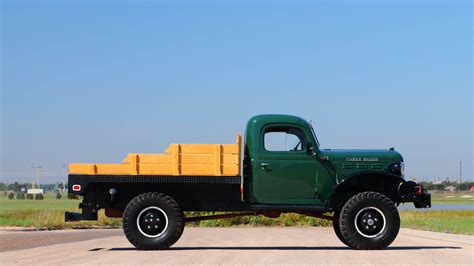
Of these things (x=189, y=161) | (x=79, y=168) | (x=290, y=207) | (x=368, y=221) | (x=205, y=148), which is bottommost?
(x=368, y=221)

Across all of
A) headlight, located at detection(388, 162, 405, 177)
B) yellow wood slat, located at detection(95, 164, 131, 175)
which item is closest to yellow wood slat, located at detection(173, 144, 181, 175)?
yellow wood slat, located at detection(95, 164, 131, 175)

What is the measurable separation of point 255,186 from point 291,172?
2.61ft

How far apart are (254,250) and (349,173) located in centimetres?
255

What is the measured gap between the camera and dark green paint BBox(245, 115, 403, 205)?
16000 mm

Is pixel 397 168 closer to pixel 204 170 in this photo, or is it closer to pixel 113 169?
pixel 204 170

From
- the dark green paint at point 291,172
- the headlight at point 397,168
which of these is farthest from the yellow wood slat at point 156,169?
the headlight at point 397,168

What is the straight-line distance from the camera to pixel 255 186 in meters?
16.0

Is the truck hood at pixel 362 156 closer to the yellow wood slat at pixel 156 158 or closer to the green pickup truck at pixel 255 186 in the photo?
the green pickup truck at pixel 255 186

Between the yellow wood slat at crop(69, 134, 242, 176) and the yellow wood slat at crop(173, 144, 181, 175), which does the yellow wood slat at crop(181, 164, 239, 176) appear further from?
the yellow wood slat at crop(173, 144, 181, 175)

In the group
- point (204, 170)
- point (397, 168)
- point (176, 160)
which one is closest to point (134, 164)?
point (176, 160)

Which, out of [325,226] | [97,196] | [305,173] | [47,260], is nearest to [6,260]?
[47,260]

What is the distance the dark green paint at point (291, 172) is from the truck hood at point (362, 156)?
0.8 inches

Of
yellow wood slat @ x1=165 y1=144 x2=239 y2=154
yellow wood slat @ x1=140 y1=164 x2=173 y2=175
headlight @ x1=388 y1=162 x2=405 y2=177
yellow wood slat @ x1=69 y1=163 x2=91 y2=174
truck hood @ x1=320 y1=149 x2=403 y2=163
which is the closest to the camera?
yellow wood slat @ x1=165 y1=144 x2=239 y2=154

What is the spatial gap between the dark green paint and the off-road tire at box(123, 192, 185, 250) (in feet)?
5.41
